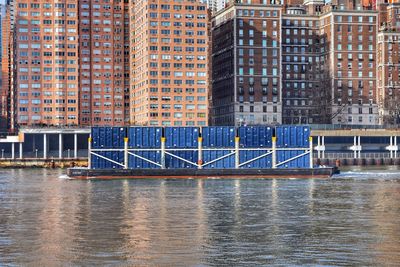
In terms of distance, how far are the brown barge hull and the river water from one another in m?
22.0

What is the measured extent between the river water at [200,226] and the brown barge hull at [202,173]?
22035 mm

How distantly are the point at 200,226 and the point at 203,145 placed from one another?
6988 cm

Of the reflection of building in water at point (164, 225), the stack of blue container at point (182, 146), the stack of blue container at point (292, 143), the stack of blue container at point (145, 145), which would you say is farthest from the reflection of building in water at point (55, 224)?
the stack of blue container at point (292, 143)

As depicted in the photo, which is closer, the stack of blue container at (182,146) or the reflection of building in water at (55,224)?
the reflection of building in water at (55,224)

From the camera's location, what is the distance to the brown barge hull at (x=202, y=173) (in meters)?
132

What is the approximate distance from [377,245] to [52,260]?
20545mm

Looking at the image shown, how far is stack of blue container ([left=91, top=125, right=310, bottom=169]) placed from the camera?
13388 cm

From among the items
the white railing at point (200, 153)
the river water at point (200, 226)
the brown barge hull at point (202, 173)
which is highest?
the white railing at point (200, 153)

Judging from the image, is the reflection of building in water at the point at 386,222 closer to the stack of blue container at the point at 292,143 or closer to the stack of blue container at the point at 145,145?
the stack of blue container at the point at 292,143

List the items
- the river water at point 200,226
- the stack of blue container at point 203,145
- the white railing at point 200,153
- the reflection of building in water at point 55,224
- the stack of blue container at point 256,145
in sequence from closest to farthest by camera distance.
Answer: the river water at point 200,226
the reflection of building in water at point 55,224
the white railing at point 200,153
the stack of blue container at point 203,145
the stack of blue container at point 256,145

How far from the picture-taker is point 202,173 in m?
133

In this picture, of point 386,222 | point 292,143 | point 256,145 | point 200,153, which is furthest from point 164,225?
point 292,143

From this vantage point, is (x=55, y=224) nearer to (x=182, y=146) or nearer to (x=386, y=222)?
(x=386, y=222)

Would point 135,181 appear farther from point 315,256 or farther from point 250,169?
point 315,256
